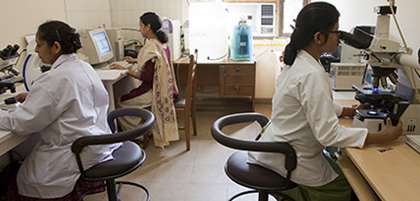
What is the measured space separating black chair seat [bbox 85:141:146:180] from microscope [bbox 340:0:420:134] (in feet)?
3.55

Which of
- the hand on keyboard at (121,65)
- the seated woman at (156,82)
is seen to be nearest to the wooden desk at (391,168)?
the seated woman at (156,82)

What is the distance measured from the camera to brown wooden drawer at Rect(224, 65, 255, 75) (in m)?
3.74

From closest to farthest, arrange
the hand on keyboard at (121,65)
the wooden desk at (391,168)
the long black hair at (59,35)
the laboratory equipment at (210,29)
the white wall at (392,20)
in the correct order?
the wooden desk at (391,168) < the long black hair at (59,35) < the white wall at (392,20) < the hand on keyboard at (121,65) < the laboratory equipment at (210,29)

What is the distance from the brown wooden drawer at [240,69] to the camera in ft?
12.3

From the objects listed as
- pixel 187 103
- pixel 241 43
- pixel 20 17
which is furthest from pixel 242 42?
pixel 20 17

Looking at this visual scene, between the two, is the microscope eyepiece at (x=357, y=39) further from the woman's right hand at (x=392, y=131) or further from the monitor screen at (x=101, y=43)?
the monitor screen at (x=101, y=43)

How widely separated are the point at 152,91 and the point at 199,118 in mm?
1076

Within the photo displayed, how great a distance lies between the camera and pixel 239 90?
3820mm

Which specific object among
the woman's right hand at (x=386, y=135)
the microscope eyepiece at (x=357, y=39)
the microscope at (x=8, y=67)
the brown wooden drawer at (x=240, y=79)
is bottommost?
the brown wooden drawer at (x=240, y=79)

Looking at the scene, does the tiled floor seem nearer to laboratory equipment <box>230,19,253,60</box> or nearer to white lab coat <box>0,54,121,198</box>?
white lab coat <box>0,54,121,198</box>

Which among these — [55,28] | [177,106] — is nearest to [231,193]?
[177,106]

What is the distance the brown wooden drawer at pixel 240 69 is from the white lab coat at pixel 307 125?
85.5 inches

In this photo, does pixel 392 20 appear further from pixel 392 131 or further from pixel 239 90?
pixel 239 90

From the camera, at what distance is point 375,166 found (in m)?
1.22
